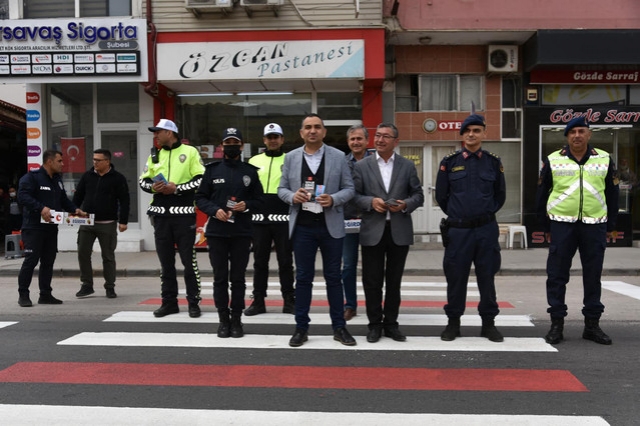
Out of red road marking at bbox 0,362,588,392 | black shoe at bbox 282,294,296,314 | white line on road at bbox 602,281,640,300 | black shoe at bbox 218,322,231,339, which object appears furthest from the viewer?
white line on road at bbox 602,281,640,300

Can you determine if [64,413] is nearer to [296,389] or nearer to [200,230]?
[296,389]

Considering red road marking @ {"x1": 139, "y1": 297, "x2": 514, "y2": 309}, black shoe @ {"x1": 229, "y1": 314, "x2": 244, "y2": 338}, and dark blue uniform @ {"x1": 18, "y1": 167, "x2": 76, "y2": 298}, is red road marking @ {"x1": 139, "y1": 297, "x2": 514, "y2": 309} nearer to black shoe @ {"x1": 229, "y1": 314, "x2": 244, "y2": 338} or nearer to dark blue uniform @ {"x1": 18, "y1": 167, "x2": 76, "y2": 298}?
dark blue uniform @ {"x1": 18, "y1": 167, "x2": 76, "y2": 298}

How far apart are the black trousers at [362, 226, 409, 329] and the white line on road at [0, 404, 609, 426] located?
1819 mm

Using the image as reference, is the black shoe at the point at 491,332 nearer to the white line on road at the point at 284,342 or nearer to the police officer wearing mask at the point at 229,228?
the white line on road at the point at 284,342

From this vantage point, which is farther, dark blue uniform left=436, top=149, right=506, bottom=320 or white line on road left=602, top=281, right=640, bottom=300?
white line on road left=602, top=281, right=640, bottom=300

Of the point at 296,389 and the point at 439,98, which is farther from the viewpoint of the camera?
the point at 439,98

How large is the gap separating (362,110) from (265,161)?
7.22 m

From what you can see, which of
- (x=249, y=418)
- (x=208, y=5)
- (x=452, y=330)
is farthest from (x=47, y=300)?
(x=208, y=5)

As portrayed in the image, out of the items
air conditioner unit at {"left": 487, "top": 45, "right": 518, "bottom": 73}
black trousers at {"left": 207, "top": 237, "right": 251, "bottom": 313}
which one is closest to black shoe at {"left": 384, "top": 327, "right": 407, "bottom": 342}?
black trousers at {"left": 207, "top": 237, "right": 251, "bottom": 313}

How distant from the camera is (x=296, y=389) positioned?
4.28m

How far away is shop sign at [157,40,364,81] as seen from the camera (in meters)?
12.7

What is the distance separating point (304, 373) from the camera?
15.2 feet

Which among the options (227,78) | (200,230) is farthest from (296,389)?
(227,78)

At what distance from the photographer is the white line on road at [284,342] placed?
5.34m
